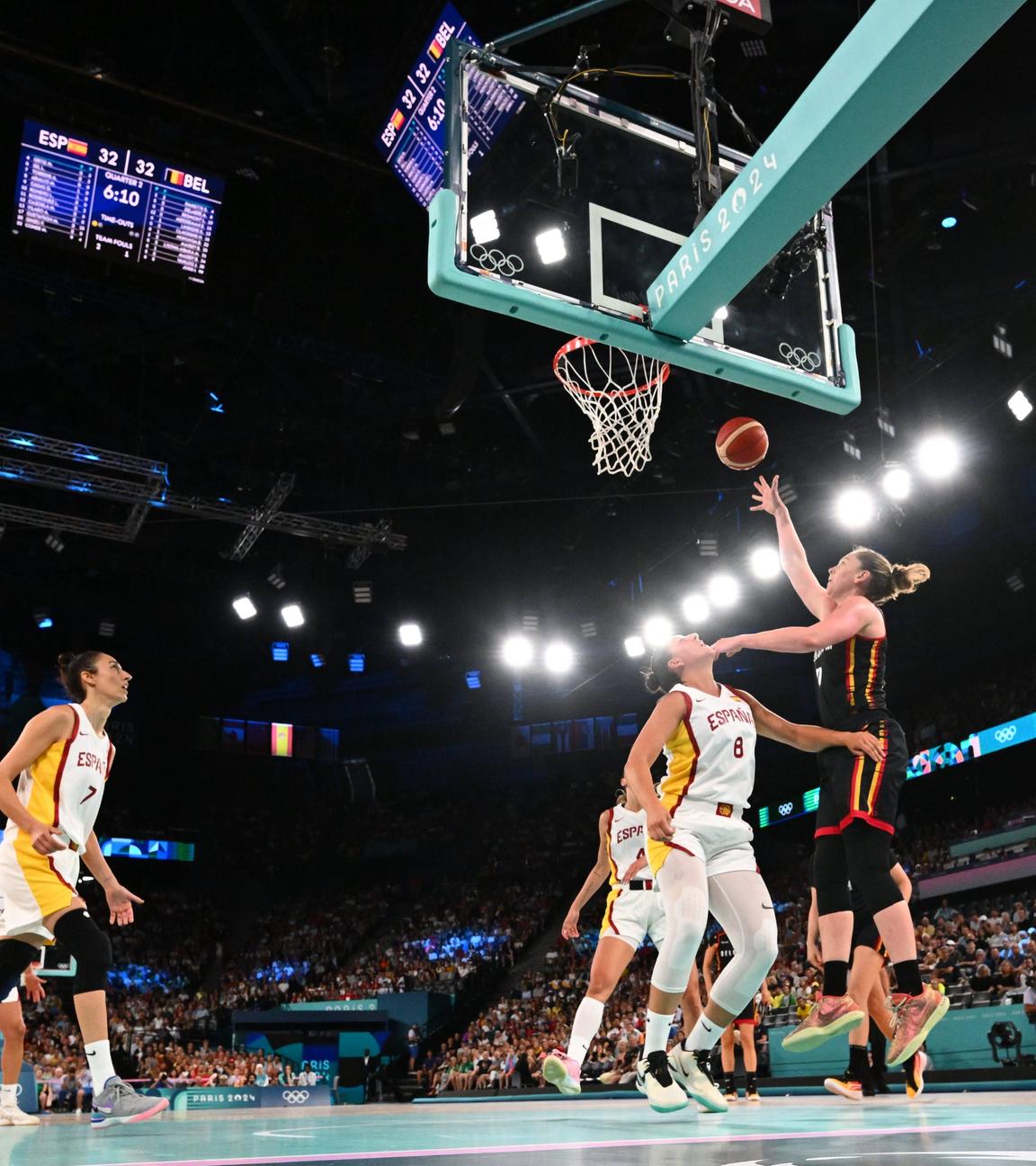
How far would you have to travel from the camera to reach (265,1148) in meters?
3.72

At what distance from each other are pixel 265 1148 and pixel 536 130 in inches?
206

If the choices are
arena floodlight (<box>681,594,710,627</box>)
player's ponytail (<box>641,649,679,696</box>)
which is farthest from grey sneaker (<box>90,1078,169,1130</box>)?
arena floodlight (<box>681,594,710,627</box>)

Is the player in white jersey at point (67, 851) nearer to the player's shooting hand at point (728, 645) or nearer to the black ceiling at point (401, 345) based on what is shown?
the player's shooting hand at point (728, 645)

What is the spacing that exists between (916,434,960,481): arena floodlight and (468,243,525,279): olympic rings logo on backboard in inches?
377

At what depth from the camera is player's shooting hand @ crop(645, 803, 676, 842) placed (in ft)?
16.8

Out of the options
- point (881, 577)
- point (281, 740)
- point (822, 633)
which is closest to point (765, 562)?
point (881, 577)

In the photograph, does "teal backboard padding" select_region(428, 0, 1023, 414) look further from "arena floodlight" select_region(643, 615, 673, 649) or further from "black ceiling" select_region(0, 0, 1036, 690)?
"arena floodlight" select_region(643, 615, 673, 649)

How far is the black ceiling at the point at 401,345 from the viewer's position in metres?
10.7

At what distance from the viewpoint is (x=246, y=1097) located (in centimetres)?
1853

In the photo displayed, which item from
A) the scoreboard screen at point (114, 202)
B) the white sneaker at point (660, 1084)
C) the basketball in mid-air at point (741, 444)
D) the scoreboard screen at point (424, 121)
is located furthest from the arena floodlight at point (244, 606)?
the white sneaker at point (660, 1084)

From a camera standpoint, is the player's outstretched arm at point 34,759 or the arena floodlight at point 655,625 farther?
the arena floodlight at point 655,625

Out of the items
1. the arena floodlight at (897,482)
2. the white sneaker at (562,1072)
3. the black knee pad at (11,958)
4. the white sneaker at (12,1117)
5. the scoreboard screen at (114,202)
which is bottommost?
the white sneaker at (12,1117)

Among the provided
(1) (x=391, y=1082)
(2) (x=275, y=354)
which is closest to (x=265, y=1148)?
(2) (x=275, y=354)

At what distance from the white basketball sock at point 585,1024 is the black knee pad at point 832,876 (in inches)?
63.8
